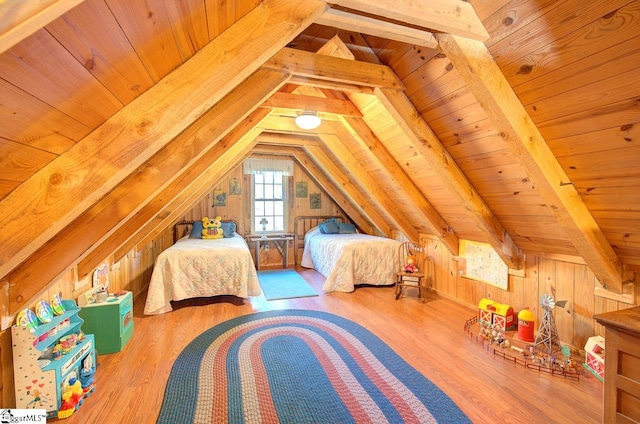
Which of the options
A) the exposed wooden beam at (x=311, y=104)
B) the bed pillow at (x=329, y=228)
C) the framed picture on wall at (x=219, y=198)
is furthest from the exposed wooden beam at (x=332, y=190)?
the exposed wooden beam at (x=311, y=104)

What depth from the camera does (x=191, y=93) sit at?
1.13 m

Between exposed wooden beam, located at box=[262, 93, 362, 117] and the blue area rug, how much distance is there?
2.39 metres

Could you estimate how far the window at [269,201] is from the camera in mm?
5820

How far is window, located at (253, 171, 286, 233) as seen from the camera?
19.1 feet

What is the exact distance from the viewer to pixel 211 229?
484cm

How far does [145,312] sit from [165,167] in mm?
2246

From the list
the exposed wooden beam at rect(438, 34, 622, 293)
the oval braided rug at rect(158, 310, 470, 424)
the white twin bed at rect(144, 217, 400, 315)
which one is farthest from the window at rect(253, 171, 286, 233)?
the exposed wooden beam at rect(438, 34, 622, 293)

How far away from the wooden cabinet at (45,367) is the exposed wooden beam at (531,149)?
2814 mm

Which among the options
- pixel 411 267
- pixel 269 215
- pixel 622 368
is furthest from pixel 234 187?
pixel 622 368

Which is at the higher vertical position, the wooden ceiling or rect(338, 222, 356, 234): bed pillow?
the wooden ceiling

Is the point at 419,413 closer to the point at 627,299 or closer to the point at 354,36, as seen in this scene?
the point at 627,299

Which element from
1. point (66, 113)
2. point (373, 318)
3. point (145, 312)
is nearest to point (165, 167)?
point (66, 113)

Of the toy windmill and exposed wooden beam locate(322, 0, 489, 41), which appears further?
the toy windmill

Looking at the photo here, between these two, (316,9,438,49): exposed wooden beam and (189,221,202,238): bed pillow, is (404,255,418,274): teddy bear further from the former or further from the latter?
(189,221,202,238): bed pillow
